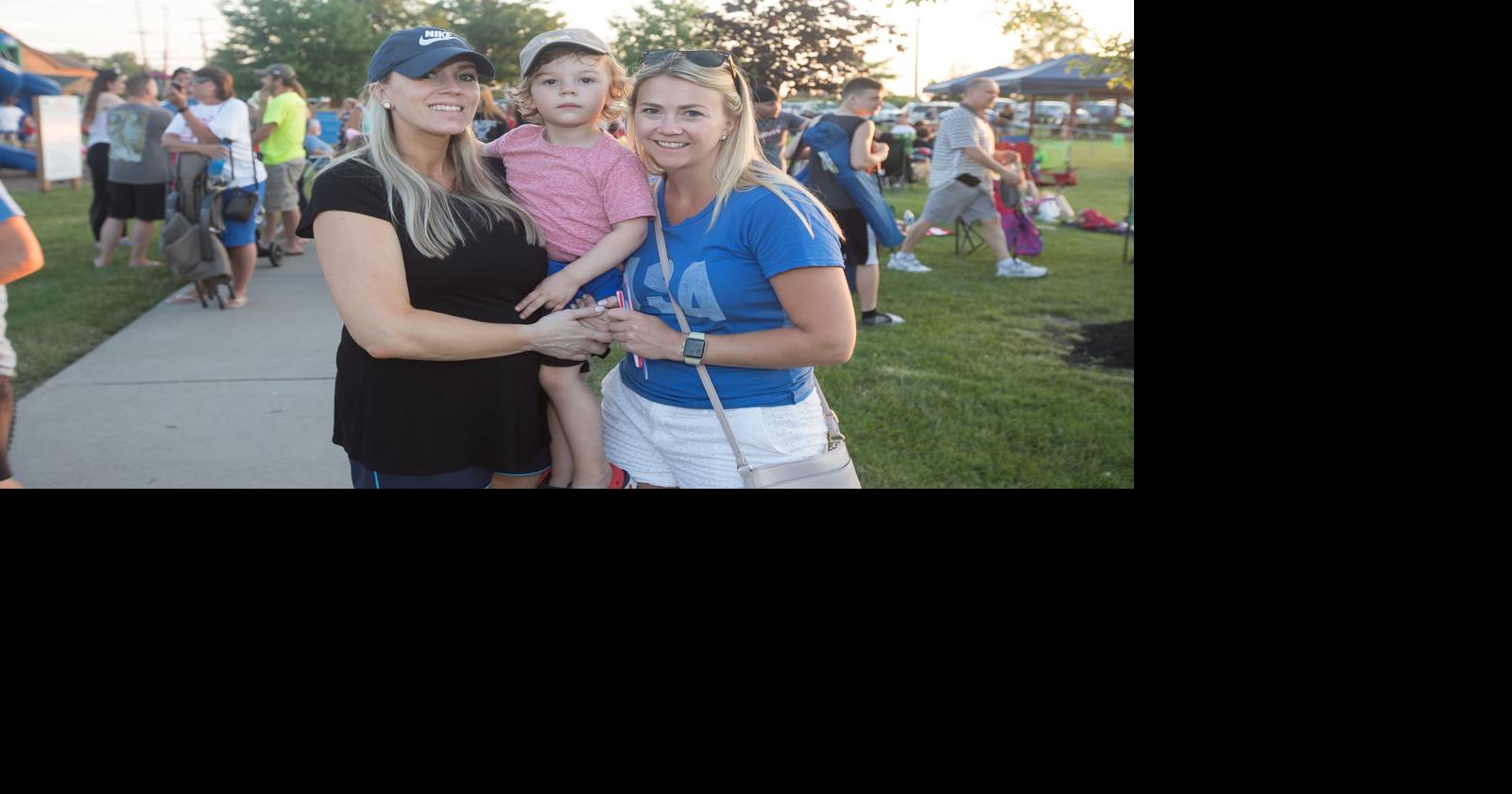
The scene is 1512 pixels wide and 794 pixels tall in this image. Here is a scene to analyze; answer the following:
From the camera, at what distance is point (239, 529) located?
2.92m

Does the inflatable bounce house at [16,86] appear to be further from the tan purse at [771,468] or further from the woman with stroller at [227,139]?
the tan purse at [771,468]

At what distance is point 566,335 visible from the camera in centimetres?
237

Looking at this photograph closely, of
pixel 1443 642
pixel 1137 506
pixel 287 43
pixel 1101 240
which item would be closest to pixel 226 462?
pixel 1137 506

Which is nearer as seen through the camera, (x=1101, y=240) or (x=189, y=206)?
(x=189, y=206)

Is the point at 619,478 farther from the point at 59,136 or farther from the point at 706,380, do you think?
the point at 59,136

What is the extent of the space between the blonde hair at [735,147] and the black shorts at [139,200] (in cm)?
788

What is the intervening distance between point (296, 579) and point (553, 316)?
1.05 m

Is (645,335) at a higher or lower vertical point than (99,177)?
lower

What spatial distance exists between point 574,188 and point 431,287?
0.42 m

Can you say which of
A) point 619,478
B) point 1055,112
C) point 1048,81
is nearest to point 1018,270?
point 619,478

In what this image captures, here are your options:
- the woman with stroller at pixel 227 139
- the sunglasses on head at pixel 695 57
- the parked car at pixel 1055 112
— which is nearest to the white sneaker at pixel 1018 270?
the woman with stroller at pixel 227 139

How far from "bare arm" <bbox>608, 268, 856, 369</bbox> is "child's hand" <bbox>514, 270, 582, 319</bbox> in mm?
110

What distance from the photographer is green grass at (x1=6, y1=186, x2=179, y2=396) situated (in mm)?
6398

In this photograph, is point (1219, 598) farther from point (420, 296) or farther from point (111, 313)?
point (111, 313)
